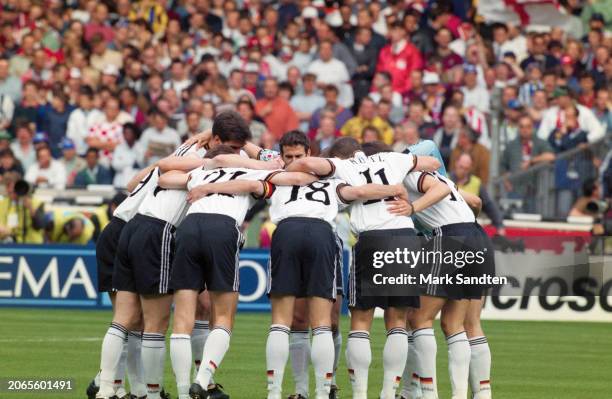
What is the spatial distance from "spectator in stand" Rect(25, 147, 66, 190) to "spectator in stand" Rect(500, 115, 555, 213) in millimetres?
A: 7072

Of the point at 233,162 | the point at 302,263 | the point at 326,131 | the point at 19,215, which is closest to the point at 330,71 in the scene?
the point at 326,131

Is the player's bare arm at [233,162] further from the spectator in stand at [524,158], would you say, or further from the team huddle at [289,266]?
the spectator in stand at [524,158]

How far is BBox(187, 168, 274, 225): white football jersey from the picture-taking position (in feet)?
35.7

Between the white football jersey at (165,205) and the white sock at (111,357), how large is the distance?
903mm

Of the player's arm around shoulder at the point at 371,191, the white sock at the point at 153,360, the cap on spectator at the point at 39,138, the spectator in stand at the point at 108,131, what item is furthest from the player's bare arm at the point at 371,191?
the spectator in stand at the point at 108,131

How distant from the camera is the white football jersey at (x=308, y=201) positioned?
1088 cm

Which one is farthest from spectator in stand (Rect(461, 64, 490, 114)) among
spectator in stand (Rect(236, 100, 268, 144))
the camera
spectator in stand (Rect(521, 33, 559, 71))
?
the camera

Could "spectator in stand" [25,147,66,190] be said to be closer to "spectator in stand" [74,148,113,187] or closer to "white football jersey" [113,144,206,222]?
"spectator in stand" [74,148,113,187]

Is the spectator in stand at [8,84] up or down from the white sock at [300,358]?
up

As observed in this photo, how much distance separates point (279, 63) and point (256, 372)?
12.7 meters

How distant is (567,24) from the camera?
26.7 m

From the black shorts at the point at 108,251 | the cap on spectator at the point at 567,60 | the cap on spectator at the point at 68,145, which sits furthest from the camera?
the cap on spectator at the point at 567,60

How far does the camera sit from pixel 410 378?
11586 millimetres

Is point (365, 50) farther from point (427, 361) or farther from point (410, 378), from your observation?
point (427, 361)
